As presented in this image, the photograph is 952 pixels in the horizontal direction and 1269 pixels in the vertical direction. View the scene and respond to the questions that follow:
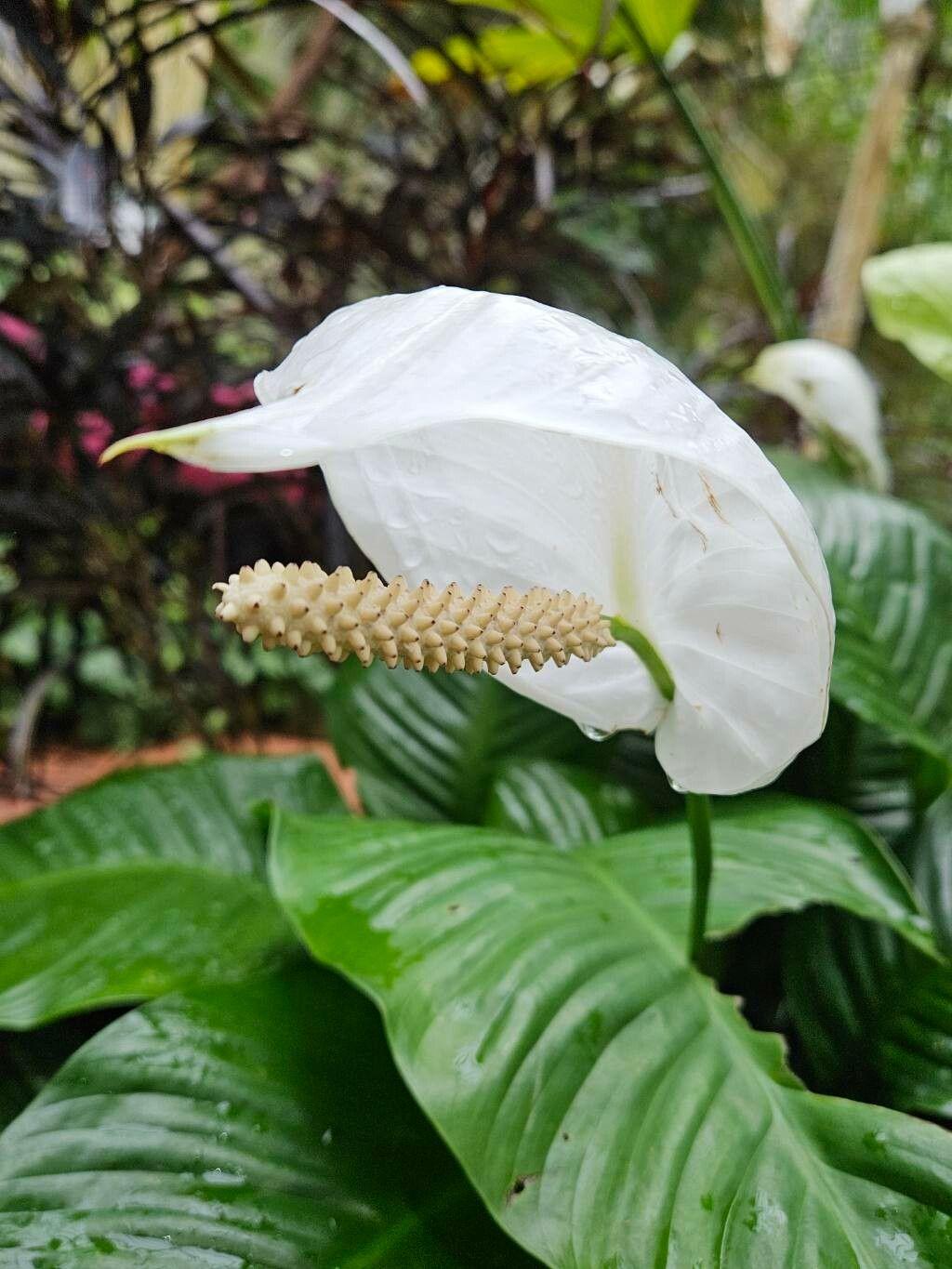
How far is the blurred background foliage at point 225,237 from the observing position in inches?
25.2

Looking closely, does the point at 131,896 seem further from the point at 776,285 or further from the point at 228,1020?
the point at 776,285

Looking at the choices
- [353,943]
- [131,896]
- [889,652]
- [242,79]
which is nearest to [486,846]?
[353,943]

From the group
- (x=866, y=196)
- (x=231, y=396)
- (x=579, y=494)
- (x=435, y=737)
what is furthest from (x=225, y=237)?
(x=866, y=196)

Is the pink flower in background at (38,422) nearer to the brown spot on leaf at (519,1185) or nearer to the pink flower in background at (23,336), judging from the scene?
the pink flower in background at (23,336)

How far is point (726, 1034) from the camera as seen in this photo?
38 centimetres

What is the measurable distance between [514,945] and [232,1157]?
141mm

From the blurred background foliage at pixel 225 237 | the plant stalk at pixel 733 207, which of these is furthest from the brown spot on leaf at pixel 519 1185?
the plant stalk at pixel 733 207

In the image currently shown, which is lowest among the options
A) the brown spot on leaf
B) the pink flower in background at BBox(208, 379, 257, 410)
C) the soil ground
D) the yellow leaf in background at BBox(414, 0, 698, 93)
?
the soil ground

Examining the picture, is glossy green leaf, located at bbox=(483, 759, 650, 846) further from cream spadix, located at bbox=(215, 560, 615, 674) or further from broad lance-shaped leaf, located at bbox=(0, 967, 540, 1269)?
cream spadix, located at bbox=(215, 560, 615, 674)

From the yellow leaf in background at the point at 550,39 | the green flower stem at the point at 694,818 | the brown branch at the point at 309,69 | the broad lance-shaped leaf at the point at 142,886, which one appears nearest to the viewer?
the green flower stem at the point at 694,818

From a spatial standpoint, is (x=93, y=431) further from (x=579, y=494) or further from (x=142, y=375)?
(x=579, y=494)

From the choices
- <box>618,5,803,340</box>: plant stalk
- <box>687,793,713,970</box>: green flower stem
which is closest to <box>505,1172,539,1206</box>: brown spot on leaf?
<box>687,793,713,970</box>: green flower stem

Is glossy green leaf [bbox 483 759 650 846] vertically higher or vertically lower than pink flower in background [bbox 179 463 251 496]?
lower

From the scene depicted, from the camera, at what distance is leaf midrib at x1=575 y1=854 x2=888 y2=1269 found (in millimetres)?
324
